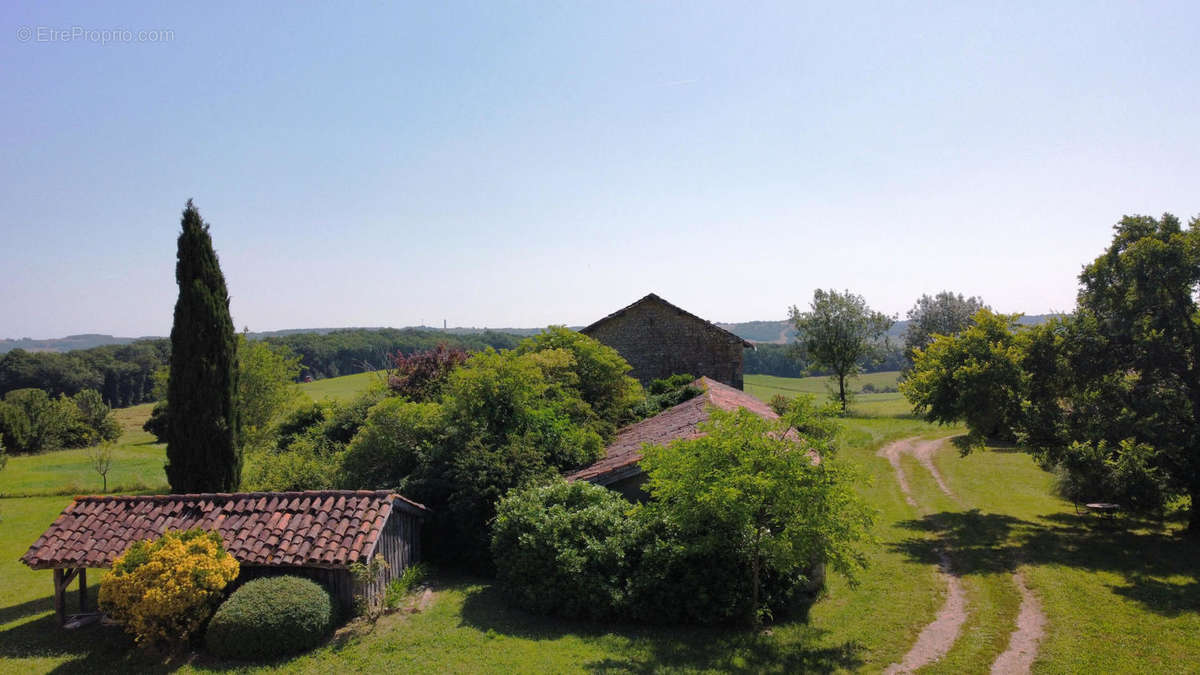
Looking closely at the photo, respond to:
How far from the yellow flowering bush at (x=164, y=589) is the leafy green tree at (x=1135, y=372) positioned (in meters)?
21.7

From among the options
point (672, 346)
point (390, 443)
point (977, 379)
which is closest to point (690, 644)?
point (390, 443)

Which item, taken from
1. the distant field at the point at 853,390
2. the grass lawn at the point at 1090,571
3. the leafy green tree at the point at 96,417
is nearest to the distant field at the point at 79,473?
the leafy green tree at the point at 96,417

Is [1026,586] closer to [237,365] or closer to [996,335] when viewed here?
[996,335]

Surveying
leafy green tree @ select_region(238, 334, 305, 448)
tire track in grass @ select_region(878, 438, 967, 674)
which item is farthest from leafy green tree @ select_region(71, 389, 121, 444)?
tire track in grass @ select_region(878, 438, 967, 674)

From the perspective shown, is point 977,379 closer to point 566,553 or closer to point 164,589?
point 566,553

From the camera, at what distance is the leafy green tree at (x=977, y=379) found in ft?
62.6

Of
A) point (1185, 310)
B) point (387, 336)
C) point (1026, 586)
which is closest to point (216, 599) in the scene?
point (1026, 586)

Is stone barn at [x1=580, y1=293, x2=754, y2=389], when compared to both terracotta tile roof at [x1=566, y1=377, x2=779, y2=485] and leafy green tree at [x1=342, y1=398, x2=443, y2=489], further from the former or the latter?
leafy green tree at [x1=342, y1=398, x2=443, y2=489]

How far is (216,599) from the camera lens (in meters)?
12.7

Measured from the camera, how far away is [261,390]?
32688 mm

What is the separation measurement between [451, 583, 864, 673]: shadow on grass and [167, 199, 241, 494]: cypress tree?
9.99 metres

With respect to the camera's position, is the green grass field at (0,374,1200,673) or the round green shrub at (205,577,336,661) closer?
the green grass field at (0,374,1200,673)

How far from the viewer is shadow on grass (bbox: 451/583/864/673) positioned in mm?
11031

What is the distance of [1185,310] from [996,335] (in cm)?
455
